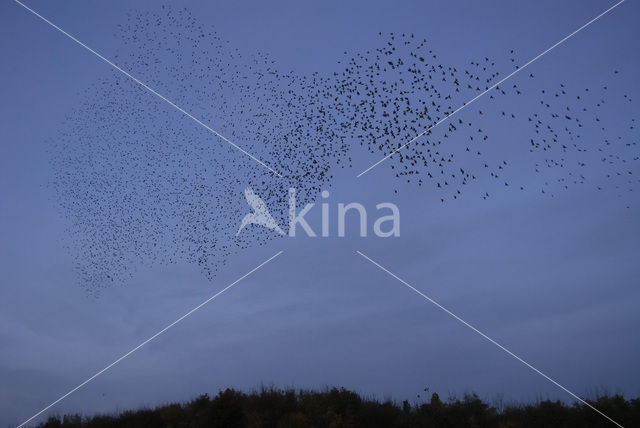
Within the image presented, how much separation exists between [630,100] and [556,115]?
2298mm

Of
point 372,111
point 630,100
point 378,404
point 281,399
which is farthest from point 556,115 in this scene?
point 281,399

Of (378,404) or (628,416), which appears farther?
(378,404)

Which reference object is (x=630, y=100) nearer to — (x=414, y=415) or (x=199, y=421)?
(x=414, y=415)

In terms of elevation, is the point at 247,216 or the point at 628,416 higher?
the point at 247,216

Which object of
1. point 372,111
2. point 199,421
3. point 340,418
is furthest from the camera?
point 199,421

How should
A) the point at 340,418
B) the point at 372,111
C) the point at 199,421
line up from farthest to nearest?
1. the point at 199,421
2. the point at 340,418
3. the point at 372,111

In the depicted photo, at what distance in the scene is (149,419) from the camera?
34.4 metres

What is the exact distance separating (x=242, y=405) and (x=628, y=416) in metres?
17.9

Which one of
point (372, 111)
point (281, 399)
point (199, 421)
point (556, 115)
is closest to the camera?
point (556, 115)

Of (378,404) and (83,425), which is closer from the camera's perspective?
(378,404)

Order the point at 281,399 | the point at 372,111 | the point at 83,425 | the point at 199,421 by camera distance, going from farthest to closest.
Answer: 1. the point at 83,425
2. the point at 281,399
3. the point at 199,421
4. the point at 372,111

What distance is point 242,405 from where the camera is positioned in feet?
105

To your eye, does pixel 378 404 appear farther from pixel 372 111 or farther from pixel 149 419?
pixel 372 111

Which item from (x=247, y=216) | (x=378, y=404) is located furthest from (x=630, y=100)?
(x=378, y=404)
